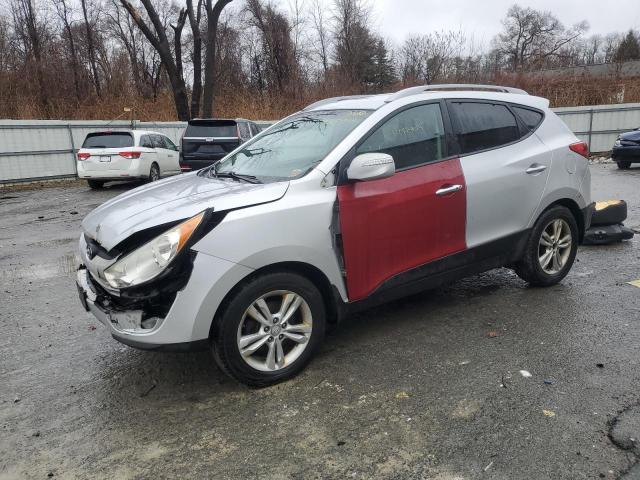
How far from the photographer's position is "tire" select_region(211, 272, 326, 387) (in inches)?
118

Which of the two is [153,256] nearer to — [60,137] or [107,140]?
[107,140]

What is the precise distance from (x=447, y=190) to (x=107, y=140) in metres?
12.6

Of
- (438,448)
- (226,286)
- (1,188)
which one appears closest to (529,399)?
(438,448)

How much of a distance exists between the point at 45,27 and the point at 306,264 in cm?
4062

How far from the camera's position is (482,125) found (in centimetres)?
428

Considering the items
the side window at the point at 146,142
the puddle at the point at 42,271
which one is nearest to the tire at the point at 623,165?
the side window at the point at 146,142

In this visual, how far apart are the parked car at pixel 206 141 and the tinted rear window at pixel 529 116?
9175 mm

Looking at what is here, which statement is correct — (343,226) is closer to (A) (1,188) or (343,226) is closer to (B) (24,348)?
(B) (24,348)

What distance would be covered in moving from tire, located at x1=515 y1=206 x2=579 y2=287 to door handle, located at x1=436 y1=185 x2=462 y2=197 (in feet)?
3.62

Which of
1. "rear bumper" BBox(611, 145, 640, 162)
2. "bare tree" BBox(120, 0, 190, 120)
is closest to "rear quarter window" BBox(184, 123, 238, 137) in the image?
"bare tree" BBox(120, 0, 190, 120)

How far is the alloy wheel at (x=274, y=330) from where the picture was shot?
3105 millimetres

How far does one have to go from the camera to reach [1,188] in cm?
1584

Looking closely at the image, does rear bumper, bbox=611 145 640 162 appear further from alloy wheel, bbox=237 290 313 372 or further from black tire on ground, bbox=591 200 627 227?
alloy wheel, bbox=237 290 313 372

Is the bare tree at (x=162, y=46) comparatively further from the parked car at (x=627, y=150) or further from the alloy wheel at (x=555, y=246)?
the alloy wheel at (x=555, y=246)
